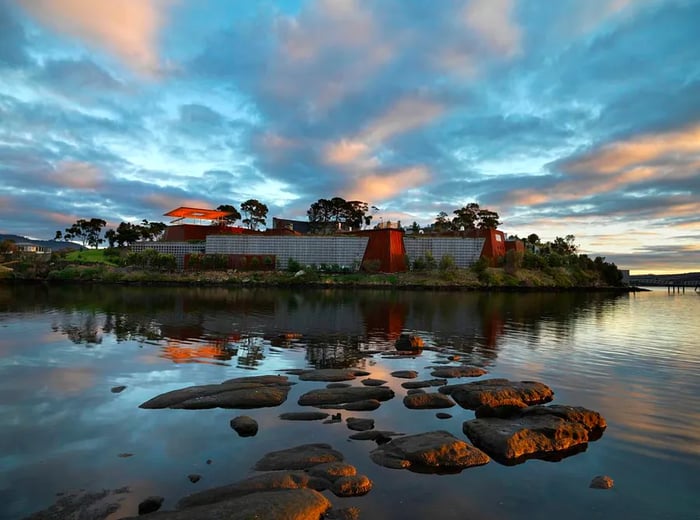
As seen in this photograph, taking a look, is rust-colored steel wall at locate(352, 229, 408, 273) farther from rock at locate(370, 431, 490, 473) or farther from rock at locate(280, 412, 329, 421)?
rock at locate(370, 431, 490, 473)

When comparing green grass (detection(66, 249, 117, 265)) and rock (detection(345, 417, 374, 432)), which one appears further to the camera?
green grass (detection(66, 249, 117, 265))

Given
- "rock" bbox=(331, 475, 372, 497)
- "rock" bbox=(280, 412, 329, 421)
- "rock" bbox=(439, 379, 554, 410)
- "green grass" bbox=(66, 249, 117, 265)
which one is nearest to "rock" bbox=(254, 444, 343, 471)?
"rock" bbox=(331, 475, 372, 497)

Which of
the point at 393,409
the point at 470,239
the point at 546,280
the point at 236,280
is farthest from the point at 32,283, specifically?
the point at 546,280

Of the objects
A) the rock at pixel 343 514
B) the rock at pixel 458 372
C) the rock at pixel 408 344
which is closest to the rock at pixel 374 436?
the rock at pixel 343 514

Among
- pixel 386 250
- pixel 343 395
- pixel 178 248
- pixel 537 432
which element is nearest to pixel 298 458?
pixel 343 395

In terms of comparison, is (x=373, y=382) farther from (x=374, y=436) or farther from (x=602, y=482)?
(x=602, y=482)

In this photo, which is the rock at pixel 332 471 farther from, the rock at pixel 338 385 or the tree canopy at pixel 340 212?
the tree canopy at pixel 340 212

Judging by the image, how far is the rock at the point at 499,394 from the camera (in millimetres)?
15219

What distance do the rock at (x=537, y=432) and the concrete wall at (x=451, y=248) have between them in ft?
287

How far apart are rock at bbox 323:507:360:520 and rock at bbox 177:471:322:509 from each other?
940 mm

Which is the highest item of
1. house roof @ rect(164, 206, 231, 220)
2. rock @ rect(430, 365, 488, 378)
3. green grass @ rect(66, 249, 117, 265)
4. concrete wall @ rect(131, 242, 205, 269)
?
house roof @ rect(164, 206, 231, 220)

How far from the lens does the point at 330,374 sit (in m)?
19.3

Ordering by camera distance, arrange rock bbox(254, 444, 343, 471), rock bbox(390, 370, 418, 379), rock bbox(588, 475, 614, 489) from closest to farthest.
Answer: rock bbox(588, 475, 614, 489)
rock bbox(254, 444, 343, 471)
rock bbox(390, 370, 418, 379)

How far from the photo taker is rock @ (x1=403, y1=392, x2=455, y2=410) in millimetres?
15391
